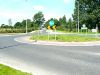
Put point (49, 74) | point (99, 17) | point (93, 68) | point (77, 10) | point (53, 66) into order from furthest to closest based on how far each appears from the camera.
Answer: point (77, 10)
point (99, 17)
point (53, 66)
point (93, 68)
point (49, 74)

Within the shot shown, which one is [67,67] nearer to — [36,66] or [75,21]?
[36,66]

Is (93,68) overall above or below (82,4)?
below

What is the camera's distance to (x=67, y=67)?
13.1 metres

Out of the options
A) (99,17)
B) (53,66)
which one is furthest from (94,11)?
(53,66)

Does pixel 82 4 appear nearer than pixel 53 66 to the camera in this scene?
No

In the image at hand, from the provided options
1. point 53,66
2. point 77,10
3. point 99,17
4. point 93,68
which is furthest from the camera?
point 77,10

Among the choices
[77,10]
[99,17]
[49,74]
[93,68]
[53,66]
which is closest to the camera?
[49,74]

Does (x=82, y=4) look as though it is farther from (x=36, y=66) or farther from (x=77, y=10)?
(x=36, y=66)

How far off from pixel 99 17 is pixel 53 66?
74.0 m

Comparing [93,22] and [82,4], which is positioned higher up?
[82,4]

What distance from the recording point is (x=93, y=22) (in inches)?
3455

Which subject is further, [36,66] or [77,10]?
A: [77,10]

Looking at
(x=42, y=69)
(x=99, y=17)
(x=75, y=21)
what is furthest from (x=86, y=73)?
(x=75, y=21)

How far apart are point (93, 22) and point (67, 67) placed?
76.0 meters
